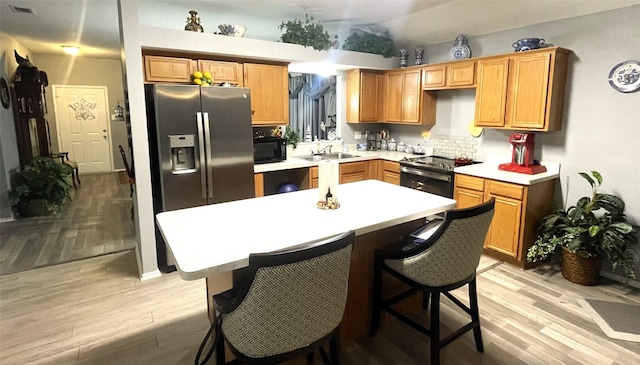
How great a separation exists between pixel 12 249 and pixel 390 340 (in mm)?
4046

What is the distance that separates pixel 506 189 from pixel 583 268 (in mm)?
885

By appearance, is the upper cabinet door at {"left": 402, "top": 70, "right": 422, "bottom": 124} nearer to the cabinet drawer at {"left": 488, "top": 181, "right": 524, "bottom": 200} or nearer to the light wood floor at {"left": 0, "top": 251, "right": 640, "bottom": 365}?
the cabinet drawer at {"left": 488, "top": 181, "right": 524, "bottom": 200}

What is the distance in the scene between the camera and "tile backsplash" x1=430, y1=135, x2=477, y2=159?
4312 millimetres

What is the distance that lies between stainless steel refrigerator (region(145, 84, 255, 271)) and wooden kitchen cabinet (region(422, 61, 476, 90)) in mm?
2259

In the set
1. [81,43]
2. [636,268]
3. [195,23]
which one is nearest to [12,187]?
[81,43]

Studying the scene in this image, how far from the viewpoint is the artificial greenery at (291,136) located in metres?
4.64

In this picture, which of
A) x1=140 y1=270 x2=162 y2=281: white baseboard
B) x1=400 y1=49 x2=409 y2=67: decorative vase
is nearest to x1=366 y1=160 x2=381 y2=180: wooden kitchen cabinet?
x1=400 y1=49 x2=409 y2=67: decorative vase

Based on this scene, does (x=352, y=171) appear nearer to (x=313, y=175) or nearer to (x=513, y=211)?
(x=313, y=175)

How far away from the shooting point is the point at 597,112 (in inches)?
126

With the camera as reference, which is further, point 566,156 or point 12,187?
point 12,187

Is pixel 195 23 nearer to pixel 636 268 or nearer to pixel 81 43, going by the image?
pixel 81 43

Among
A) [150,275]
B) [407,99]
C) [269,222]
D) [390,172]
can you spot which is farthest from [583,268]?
[150,275]

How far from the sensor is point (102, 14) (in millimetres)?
4359

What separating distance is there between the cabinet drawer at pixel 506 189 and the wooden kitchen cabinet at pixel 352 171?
160cm
